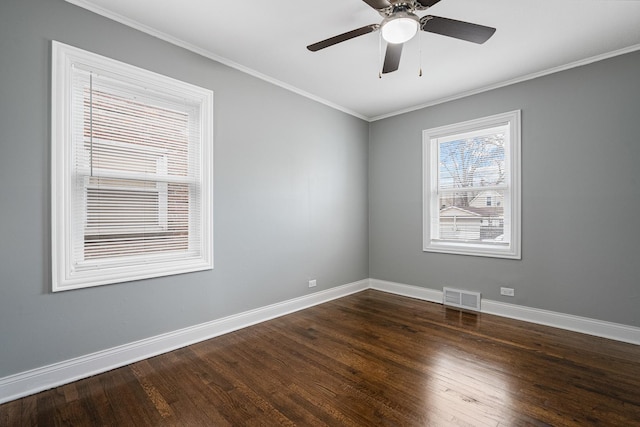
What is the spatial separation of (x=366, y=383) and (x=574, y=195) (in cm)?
293

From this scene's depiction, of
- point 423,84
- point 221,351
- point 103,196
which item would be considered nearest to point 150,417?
point 221,351

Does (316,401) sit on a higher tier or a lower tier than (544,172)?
lower

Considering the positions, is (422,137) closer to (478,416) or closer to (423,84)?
(423,84)

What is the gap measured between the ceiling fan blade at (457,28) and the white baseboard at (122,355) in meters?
3.12

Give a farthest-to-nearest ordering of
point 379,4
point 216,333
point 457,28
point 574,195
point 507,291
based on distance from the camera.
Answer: point 507,291 → point 574,195 → point 216,333 → point 457,28 → point 379,4

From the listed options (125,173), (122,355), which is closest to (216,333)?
(122,355)

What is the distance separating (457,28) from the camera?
6.59 feet

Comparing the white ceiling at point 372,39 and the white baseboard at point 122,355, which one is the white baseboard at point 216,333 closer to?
the white baseboard at point 122,355

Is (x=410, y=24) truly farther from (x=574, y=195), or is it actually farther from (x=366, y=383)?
(x=574, y=195)

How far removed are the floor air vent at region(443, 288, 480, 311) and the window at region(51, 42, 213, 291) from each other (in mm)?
3049

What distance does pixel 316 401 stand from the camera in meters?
→ 1.96

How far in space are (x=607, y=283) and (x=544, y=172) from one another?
1266mm

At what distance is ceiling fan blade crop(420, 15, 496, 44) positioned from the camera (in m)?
1.93

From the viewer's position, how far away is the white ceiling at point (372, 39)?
227cm
